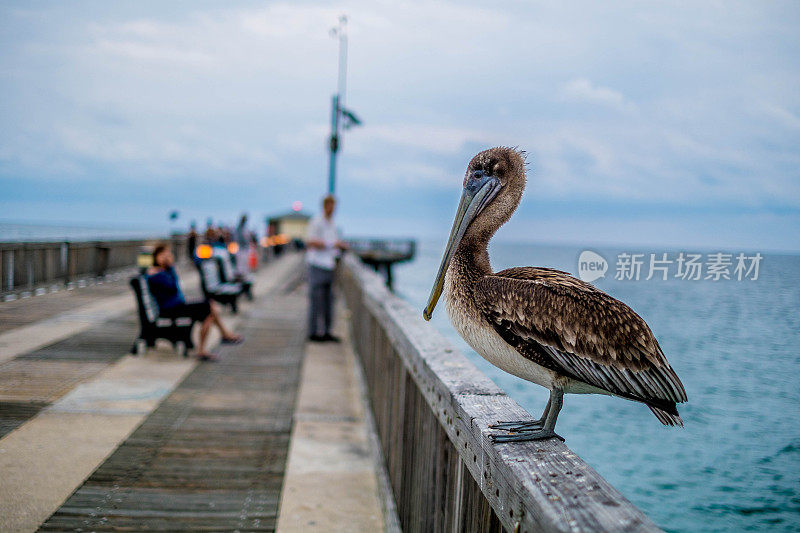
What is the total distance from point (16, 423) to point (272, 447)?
233 centimetres

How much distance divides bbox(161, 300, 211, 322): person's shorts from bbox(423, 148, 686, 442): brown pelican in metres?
5.98

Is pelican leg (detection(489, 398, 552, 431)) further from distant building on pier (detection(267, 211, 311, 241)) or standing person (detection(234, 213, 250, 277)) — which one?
distant building on pier (detection(267, 211, 311, 241))

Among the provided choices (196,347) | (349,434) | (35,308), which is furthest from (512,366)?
(196,347)

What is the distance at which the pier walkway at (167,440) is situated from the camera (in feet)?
9.39

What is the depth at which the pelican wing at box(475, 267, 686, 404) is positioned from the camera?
1714 millimetres

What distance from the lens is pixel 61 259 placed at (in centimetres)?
699

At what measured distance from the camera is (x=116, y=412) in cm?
500

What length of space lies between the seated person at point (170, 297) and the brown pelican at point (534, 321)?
18.8ft

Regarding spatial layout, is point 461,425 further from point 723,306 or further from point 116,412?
point 723,306

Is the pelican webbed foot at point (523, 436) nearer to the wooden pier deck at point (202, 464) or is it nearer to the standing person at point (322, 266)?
the wooden pier deck at point (202, 464)

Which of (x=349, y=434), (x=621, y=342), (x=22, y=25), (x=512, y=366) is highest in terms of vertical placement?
(x=22, y=25)

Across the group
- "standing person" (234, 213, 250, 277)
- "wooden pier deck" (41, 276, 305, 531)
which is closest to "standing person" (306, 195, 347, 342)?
"wooden pier deck" (41, 276, 305, 531)
